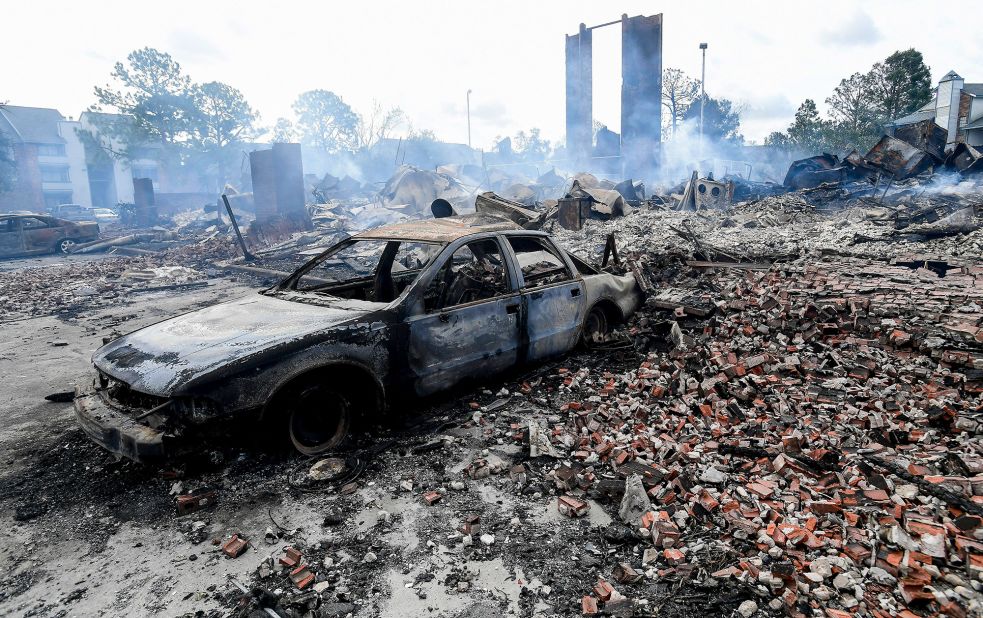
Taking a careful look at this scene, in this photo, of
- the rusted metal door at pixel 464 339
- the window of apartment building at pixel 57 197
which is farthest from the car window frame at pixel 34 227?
the window of apartment building at pixel 57 197

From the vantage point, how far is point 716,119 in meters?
44.5

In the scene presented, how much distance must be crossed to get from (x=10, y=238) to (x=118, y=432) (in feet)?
64.1

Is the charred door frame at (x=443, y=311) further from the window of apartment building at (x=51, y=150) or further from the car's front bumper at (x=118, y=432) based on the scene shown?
the window of apartment building at (x=51, y=150)

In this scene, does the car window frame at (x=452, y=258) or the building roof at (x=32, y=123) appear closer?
the car window frame at (x=452, y=258)

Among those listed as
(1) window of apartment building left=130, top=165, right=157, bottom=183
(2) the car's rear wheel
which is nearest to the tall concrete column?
(2) the car's rear wheel

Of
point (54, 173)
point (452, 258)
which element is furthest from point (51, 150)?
point (452, 258)

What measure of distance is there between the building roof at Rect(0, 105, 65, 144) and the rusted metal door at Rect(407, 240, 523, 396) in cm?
5911

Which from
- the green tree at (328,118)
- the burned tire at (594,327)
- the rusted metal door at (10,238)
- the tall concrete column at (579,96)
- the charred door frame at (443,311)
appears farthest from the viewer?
the green tree at (328,118)

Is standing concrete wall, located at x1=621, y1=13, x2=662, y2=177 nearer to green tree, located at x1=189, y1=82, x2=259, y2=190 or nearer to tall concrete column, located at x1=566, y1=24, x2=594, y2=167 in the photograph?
tall concrete column, located at x1=566, y1=24, x2=594, y2=167

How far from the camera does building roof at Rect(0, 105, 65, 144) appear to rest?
1833 inches

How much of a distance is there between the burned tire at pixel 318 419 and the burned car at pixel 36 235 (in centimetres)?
1970

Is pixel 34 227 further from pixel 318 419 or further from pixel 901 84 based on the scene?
pixel 901 84

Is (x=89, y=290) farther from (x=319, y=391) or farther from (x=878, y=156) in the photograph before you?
(x=878, y=156)

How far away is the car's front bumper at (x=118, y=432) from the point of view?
2896 mm
